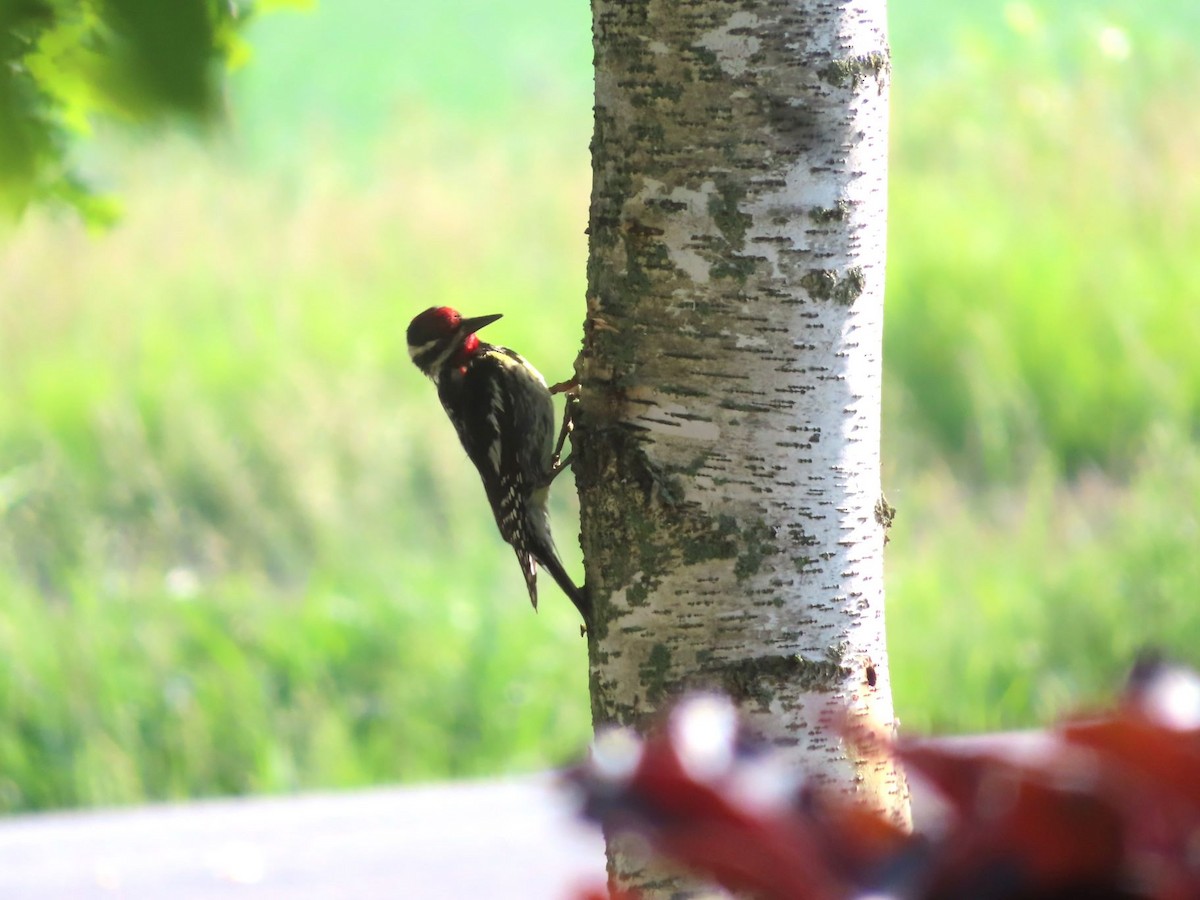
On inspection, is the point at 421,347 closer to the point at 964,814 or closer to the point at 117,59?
the point at 117,59

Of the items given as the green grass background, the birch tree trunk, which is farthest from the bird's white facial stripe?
the birch tree trunk

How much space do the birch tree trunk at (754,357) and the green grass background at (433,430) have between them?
1.54 metres

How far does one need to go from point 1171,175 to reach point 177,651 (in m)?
4.98

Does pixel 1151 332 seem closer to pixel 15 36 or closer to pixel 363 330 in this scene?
pixel 363 330

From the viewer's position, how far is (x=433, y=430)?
18.7 ft

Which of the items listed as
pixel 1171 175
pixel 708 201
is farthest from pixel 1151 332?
pixel 708 201

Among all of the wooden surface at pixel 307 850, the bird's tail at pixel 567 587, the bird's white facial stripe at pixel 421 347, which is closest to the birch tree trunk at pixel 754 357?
the bird's tail at pixel 567 587

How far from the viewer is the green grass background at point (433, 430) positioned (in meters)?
4.50

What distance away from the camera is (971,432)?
5852mm

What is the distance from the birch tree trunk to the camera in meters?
1.69

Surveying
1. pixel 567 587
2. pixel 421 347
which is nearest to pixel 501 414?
pixel 421 347

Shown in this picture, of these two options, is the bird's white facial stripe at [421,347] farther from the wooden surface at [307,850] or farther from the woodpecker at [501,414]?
the wooden surface at [307,850]

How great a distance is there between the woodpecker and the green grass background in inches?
37.9

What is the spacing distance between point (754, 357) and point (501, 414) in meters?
1.61
